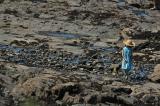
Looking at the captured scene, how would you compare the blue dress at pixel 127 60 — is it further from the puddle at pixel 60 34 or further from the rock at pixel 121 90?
the puddle at pixel 60 34

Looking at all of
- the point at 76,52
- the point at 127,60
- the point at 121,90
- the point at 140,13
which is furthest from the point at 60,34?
the point at 121,90

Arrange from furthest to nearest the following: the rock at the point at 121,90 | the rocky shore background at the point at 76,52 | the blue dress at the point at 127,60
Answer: the blue dress at the point at 127,60 < the rock at the point at 121,90 < the rocky shore background at the point at 76,52

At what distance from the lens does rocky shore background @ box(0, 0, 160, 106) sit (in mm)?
17953

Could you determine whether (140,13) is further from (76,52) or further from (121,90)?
(121,90)

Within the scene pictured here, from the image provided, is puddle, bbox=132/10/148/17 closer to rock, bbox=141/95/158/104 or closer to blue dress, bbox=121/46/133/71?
blue dress, bbox=121/46/133/71

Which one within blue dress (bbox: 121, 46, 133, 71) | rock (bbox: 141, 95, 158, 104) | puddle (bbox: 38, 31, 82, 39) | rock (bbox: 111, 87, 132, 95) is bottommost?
puddle (bbox: 38, 31, 82, 39)

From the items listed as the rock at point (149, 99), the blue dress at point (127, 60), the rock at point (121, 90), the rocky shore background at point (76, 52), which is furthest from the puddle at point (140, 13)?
the rock at point (149, 99)

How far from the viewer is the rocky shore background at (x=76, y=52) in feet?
58.9

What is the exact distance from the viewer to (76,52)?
28.8 meters

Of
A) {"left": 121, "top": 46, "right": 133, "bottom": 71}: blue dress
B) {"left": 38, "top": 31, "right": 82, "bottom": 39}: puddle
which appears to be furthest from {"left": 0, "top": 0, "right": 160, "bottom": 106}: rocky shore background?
{"left": 121, "top": 46, "right": 133, "bottom": 71}: blue dress

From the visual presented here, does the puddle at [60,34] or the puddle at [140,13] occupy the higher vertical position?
the puddle at [140,13]

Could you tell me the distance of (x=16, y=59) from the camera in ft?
83.3

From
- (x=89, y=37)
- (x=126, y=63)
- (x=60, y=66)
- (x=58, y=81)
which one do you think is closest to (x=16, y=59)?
(x=60, y=66)

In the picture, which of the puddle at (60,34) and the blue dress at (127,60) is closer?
the blue dress at (127,60)
